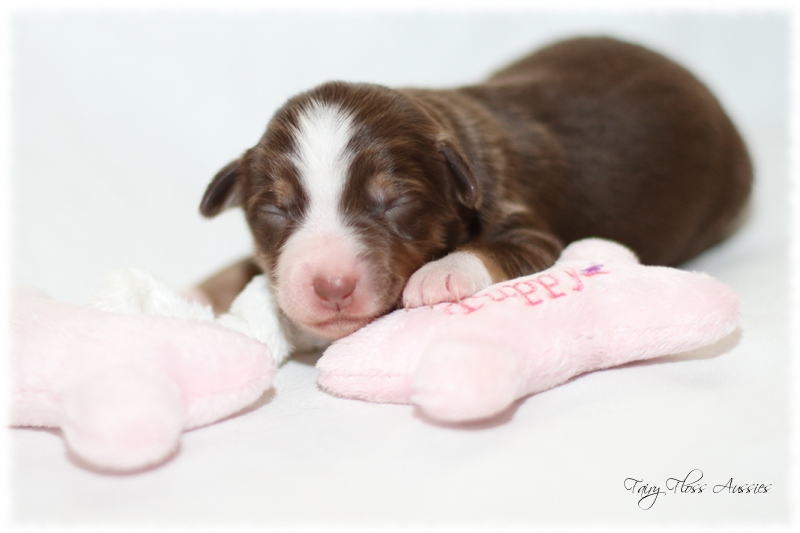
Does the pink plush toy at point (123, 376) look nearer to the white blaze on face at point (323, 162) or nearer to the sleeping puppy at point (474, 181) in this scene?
the sleeping puppy at point (474, 181)

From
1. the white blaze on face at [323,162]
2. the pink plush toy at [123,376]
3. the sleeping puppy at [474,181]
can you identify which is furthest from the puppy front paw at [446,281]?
the pink plush toy at [123,376]

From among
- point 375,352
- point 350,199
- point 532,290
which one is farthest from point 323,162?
point 532,290

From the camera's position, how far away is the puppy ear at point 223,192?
9.89 ft

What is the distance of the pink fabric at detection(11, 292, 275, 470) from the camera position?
6.12 feet

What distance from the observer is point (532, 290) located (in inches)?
91.0

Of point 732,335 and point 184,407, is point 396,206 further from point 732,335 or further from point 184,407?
point 732,335

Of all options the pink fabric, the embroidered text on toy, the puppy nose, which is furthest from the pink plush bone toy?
the pink fabric

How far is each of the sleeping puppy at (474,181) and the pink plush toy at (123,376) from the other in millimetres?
340

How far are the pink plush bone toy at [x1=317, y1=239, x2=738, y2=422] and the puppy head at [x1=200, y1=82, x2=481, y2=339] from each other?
158 mm

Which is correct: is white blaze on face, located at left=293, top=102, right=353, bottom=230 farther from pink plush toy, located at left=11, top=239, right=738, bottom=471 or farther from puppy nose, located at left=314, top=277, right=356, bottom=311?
pink plush toy, located at left=11, top=239, right=738, bottom=471

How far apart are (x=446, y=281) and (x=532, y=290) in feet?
0.86

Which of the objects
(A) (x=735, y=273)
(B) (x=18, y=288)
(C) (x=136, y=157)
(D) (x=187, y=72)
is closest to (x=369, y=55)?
(D) (x=187, y=72)

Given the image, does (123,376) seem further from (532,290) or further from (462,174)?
(462,174)

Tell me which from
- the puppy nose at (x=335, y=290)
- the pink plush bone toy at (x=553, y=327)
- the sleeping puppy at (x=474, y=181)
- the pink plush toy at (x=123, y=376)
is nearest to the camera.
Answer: the pink plush toy at (x=123, y=376)
